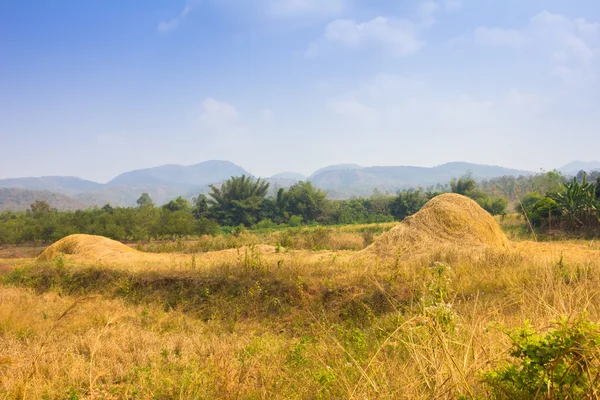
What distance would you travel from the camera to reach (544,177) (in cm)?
3550

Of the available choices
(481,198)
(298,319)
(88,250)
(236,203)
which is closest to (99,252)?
(88,250)

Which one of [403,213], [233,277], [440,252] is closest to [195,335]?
[233,277]

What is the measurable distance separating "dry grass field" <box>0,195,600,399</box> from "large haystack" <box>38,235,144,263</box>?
331 millimetres

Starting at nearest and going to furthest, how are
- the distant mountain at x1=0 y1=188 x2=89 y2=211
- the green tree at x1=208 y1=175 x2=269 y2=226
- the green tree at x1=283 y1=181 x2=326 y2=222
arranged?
the green tree at x1=208 y1=175 x2=269 y2=226 → the green tree at x1=283 y1=181 x2=326 y2=222 → the distant mountain at x1=0 y1=188 x2=89 y2=211

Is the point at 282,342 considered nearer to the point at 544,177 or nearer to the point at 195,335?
the point at 195,335

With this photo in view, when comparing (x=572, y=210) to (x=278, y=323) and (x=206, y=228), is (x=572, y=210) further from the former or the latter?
(x=206, y=228)

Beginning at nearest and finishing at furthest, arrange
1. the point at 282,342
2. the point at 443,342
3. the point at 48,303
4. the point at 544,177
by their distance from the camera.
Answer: the point at 443,342
the point at 282,342
the point at 48,303
the point at 544,177

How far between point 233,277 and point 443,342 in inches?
224

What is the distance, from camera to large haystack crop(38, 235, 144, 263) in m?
10.8

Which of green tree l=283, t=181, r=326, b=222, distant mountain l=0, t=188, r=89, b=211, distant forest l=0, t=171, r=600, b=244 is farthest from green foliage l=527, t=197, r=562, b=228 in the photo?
distant mountain l=0, t=188, r=89, b=211

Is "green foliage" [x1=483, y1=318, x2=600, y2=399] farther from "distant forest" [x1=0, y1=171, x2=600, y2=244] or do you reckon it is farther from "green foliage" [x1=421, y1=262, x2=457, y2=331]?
"distant forest" [x1=0, y1=171, x2=600, y2=244]

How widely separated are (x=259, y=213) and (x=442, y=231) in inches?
845

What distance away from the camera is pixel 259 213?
97.8ft

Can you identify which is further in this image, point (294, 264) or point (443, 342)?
point (294, 264)
